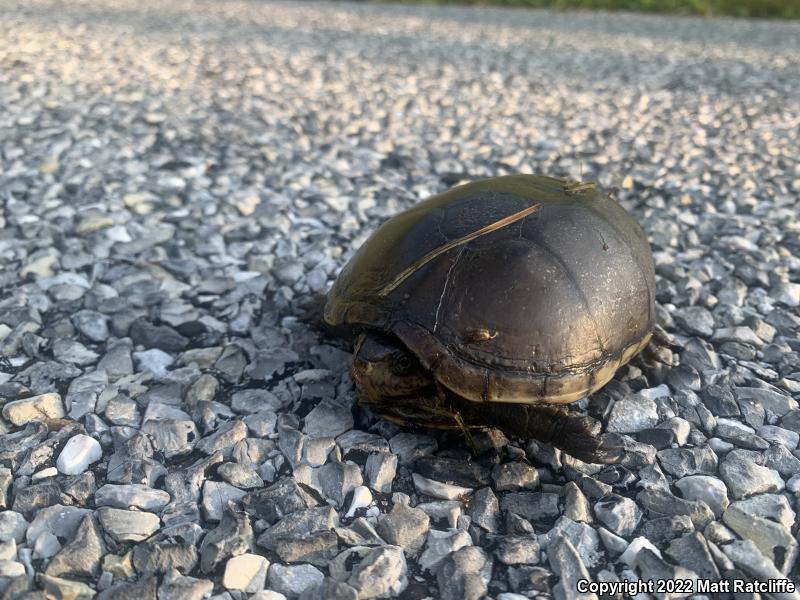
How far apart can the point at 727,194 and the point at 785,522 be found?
123 inches

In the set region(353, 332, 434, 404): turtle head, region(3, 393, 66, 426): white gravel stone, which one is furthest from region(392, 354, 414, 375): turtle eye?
region(3, 393, 66, 426): white gravel stone

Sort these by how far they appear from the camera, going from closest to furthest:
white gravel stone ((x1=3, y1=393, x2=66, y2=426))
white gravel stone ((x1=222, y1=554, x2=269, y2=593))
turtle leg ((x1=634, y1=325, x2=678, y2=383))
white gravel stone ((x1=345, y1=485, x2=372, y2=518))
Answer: white gravel stone ((x1=222, y1=554, x2=269, y2=593)) → white gravel stone ((x1=345, y1=485, x2=372, y2=518)) → white gravel stone ((x1=3, y1=393, x2=66, y2=426)) → turtle leg ((x1=634, y1=325, x2=678, y2=383))

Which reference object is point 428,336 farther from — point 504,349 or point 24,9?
point 24,9

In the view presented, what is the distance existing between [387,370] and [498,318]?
0.44 meters

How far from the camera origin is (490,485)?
2.43m

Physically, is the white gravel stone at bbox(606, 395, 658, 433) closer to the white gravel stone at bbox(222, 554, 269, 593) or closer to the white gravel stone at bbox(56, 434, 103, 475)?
the white gravel stone at bbox(222, 554, 269, 593)

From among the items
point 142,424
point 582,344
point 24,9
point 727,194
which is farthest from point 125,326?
point 24,9

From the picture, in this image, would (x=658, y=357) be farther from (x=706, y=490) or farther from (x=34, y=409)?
(x=34, y=409)

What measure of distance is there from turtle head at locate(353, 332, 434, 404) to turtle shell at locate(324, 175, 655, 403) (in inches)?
2.4

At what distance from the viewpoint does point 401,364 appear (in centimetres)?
247

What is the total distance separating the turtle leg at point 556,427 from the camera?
2.45 m

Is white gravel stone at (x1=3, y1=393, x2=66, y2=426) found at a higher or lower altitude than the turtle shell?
lower

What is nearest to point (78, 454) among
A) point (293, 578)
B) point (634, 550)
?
point (293, 578)

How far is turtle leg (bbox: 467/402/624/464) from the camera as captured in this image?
2451 millimetres
